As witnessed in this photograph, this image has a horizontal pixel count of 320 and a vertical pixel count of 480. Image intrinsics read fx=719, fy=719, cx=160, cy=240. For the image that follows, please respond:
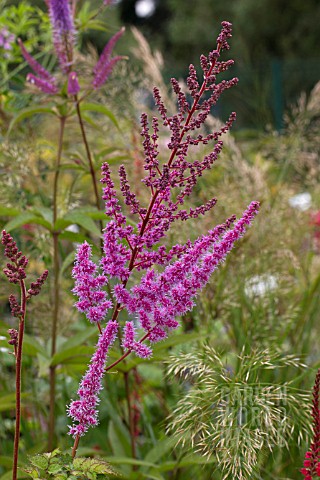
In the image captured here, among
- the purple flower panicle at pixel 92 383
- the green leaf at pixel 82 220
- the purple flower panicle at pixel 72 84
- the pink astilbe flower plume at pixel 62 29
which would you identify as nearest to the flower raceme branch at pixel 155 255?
the purple flower panicle at pixel 92 383

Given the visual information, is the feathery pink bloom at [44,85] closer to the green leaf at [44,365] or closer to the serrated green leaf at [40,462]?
the green leaf at [44,365]

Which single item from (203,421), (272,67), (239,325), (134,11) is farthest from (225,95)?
(134,11)

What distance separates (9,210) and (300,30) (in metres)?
26.7

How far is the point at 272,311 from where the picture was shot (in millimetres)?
2883

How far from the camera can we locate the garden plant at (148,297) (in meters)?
1.31

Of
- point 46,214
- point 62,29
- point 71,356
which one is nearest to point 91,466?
point 71,356

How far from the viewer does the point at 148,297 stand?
1.33 metres

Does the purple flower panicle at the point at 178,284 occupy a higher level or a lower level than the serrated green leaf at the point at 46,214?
lower

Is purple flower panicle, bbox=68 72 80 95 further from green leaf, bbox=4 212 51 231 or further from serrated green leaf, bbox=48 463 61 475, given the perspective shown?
serrated green leaf, bbox=48 463 61 475

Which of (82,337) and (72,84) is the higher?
(72,84)

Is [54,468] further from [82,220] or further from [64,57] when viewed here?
[64,57]

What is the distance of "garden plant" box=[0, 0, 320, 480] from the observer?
1.31 m

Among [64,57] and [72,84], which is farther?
[64,57]

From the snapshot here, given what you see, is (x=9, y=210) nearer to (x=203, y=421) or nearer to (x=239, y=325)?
(x=203, y=421)
